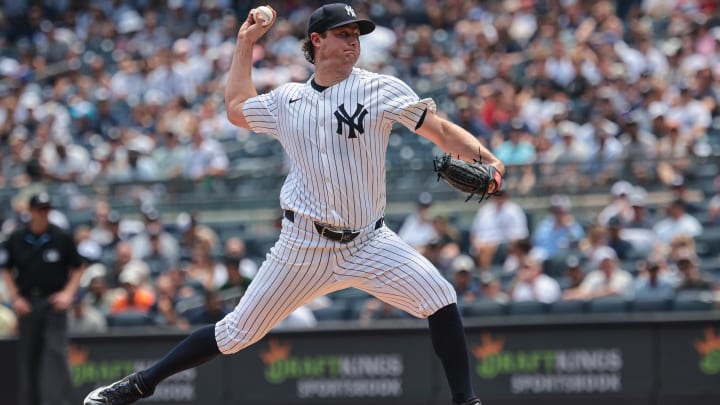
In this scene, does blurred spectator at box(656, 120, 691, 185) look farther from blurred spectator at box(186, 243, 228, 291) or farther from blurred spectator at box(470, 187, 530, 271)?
blurred spectator at box(186, 243, 228, 291)

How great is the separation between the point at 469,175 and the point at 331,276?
770 millimetres

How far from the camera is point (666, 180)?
12.0 metres

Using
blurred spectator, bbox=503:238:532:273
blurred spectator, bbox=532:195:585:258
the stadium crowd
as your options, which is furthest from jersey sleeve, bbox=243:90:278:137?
blurred spectator, bbox=532:195:585:258

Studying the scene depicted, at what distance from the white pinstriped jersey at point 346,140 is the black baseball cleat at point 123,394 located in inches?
43.7

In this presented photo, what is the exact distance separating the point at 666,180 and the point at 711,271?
3.81 feet

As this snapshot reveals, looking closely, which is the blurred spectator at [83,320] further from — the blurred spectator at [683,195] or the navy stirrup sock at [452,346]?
the navy stirrup sock at [452,346]

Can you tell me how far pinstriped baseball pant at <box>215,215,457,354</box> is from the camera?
554 centimetres

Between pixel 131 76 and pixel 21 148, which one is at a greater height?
pixel 131 76

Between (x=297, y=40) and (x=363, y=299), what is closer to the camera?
(x=363, y=299)

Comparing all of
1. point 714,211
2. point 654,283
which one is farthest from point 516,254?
point 714,211

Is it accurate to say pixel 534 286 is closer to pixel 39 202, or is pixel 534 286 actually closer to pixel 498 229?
pixel 498 229

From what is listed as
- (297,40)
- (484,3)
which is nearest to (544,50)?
(484,3)

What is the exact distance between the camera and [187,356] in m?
5.83

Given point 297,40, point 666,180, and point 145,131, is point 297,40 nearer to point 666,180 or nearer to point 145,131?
point 145,131
